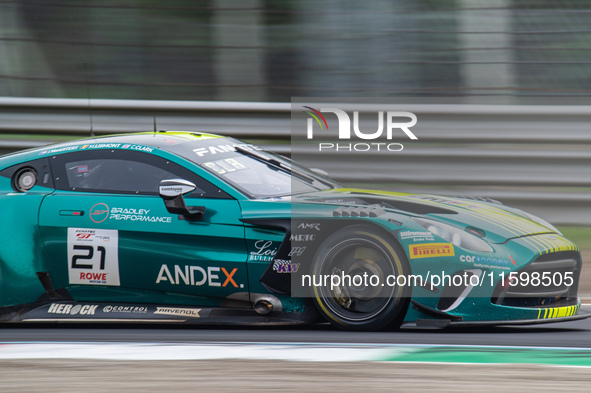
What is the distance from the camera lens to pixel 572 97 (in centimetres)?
769

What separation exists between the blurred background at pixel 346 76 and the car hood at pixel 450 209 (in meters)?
2.26

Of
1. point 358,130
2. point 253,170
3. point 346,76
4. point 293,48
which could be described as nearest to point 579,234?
point 358,130

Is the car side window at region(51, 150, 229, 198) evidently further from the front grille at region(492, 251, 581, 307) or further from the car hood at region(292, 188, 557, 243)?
the front grille at region(492, 251, 581, 307)

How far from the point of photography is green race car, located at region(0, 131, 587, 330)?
471 centimetres

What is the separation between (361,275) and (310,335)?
0.47m

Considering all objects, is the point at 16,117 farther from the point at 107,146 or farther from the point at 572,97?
the point at 572,97

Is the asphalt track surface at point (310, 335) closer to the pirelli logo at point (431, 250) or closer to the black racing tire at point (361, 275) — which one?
the black racing tire at point (361, 275)

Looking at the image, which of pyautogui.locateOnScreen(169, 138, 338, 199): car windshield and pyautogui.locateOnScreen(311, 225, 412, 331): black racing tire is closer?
pyautogui.locateOnScreen(311, 225, 412, 331): black racing tire

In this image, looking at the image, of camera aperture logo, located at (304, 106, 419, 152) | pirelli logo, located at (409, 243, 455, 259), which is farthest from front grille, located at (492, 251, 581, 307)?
camera aperture logo, located at (304, 106, 419, 152)

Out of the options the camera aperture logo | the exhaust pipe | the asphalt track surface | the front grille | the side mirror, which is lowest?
the asphalt track surface

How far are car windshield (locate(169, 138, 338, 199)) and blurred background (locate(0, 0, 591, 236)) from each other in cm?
193

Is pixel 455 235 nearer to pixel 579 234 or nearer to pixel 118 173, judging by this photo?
pixel 118 173

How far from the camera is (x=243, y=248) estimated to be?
5016 millimetres

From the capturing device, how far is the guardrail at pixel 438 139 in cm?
789
